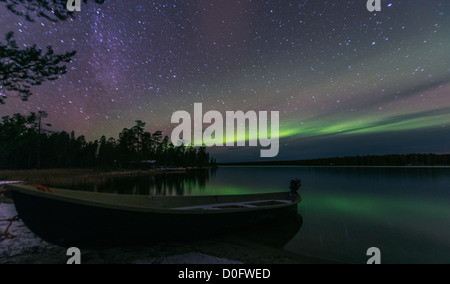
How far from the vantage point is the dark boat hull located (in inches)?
160

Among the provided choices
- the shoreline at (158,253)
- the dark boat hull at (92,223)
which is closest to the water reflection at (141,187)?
the shoreline at (158,253)

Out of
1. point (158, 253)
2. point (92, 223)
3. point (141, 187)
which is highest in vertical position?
point (92, 223)

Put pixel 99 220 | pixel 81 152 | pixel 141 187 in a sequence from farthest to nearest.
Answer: pixel 81 152
pixel 141 187
pixel 99 220

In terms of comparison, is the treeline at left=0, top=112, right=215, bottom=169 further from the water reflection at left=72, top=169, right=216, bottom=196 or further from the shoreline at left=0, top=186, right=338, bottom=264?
the shoreline at left=0, top=186, right=338, bottom=264


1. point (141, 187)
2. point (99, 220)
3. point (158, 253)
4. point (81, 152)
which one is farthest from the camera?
point (81, 152)

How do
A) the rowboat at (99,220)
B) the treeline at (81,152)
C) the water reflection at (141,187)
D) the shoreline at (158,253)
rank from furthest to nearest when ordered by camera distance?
the treeline at (81,152) → the water reflection at (141,187) → the shoreline at (158,253) → the rowboat at (99,220)

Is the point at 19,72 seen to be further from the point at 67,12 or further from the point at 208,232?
the point at 208,232

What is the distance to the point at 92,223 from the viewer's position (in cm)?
425

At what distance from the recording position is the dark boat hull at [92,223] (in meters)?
4.07

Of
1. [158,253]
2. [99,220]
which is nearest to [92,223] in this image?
[99,220]

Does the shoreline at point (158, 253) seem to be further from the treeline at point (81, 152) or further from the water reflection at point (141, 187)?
the treeline at point (81, 152)

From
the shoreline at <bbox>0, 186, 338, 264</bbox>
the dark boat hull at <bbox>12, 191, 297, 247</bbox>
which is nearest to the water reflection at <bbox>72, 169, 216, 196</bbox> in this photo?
the shoreline at <bbox>0, 186, 338, 264</bbox>

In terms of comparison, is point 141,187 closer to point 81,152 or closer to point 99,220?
point 99,220
